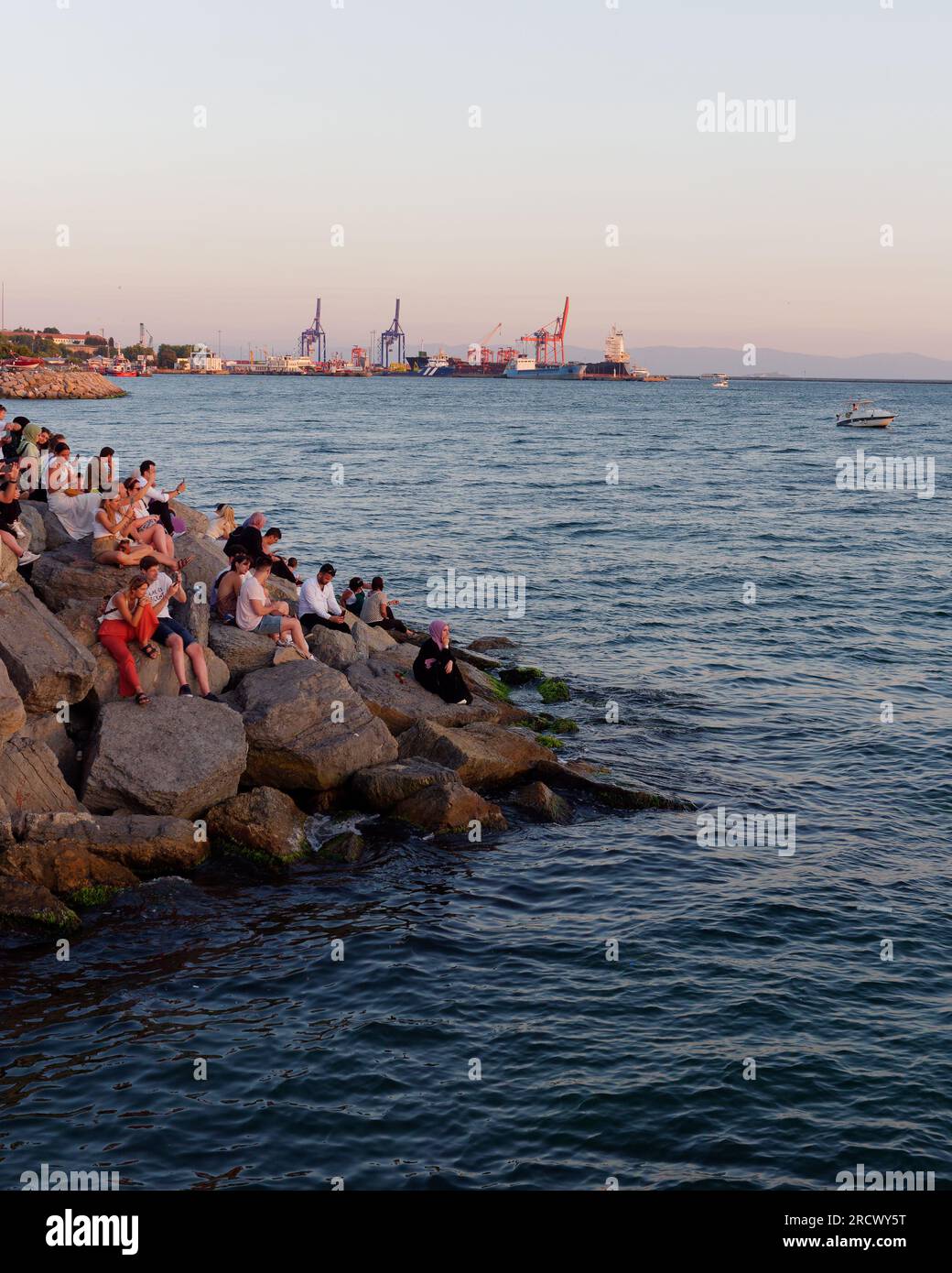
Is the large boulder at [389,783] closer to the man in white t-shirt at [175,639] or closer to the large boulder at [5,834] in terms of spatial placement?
the man in white t-shirt at [175,639]

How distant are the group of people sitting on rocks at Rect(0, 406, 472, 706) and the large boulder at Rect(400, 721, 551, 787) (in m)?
1.90

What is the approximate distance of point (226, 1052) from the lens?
12.0m

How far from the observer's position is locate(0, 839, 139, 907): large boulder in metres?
14.7

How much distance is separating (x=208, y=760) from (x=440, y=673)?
611cm

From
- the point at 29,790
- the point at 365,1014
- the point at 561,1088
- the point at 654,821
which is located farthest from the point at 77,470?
the point at 561,1088

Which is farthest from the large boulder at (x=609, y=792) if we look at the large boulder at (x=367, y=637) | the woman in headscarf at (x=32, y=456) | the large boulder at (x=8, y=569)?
the woman in headscarf at (x=32, y=456)

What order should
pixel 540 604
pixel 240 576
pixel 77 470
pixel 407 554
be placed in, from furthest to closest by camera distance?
pixel 407 554 < pixel 540 604 < pixel 77 470 < pixel 240 576

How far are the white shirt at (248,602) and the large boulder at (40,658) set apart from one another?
3.48m

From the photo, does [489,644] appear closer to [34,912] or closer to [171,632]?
[171,632]

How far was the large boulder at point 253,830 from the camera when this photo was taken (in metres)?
16.5

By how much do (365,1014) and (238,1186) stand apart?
299 cm

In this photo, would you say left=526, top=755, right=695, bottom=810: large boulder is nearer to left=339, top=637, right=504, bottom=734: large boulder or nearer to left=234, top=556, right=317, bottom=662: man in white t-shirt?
left=339, top=637, right=504, bottom=734: large boulder

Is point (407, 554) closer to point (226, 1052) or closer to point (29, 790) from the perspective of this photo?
point (29, 790)

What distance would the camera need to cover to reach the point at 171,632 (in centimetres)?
1791
